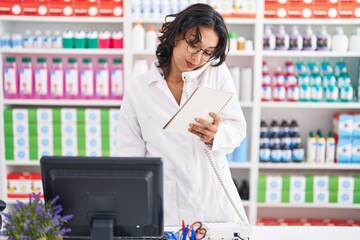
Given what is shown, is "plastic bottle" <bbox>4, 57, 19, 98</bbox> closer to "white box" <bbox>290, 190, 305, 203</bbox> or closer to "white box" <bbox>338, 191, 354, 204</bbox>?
"white box" <bbox>290, 190, 305, 203</bbox>

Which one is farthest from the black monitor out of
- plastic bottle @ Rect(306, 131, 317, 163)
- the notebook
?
plastic bottle @ Rect(306, 131, 317, 163)

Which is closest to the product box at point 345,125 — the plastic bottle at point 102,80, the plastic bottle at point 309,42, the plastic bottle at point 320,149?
the plastic bottle at point 320,149

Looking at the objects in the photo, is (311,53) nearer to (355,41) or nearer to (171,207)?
(355,41)

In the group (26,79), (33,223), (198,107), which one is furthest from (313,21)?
(33,223)

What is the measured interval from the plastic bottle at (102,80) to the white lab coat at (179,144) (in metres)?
1.75

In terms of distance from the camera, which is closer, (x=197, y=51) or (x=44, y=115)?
(x=197, y=51)

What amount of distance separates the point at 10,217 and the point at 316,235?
1262mm

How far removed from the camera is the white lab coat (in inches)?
92.2

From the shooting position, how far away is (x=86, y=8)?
4.05 m

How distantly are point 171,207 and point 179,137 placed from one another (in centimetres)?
31

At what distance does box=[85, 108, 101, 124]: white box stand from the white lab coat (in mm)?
1729

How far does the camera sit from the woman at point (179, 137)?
7.66ft

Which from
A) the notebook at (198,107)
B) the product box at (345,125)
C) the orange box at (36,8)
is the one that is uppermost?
the orange box at (36,8)

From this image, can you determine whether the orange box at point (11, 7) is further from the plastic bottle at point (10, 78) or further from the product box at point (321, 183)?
the product box at point (321, 183)
